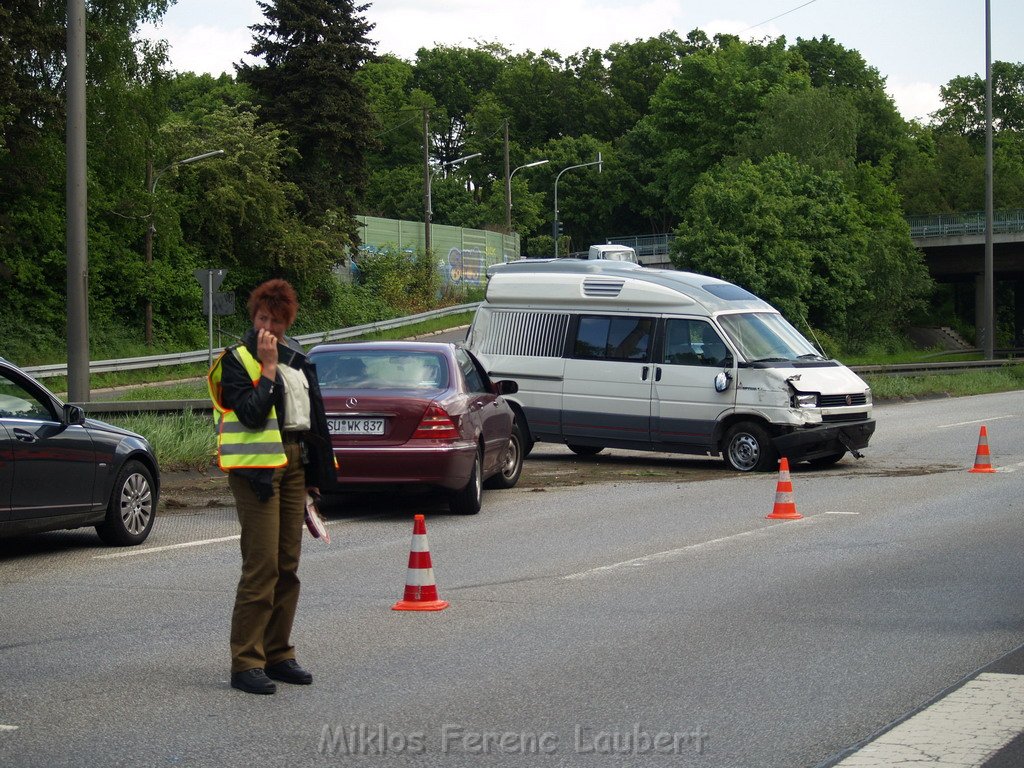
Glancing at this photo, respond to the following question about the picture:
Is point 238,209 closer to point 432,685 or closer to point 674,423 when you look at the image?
point 674,423

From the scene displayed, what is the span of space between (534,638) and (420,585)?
1.08m

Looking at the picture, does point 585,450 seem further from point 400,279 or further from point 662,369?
point 400,279

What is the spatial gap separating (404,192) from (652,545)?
284 ft

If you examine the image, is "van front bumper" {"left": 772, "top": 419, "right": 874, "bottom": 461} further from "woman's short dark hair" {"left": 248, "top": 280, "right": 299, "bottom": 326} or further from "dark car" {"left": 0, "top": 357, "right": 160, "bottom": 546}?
"woman's short dark hair" {"left": 248, "top": 280, "right": 299, "bottom": 326}

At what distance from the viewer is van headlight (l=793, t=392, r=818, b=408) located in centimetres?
1727

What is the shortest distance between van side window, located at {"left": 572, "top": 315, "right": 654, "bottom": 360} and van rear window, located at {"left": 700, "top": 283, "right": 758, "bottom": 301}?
0.88 meters

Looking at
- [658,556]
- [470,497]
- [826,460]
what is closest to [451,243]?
[826,460]

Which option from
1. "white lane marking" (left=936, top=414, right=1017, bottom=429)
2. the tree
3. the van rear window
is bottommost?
"white lane marking" (left=936, top=414, right=1017, bottom=429)

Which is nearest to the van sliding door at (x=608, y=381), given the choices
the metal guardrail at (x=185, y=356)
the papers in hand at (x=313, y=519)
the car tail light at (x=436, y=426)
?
the car tail light at (x=436, y=426)

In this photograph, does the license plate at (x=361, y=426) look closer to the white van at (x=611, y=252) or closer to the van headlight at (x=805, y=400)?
the van headlight at (x=805, y=400)

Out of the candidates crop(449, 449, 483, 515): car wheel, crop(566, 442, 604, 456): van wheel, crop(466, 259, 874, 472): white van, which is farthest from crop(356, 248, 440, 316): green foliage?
crop(449, 449, 483, 515): car wheel

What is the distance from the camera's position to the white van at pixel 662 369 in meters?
17.4

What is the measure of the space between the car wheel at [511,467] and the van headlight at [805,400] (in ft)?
11.5

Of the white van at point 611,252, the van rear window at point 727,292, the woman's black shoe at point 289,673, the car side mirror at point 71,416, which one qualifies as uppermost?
the white van at point 611,252
